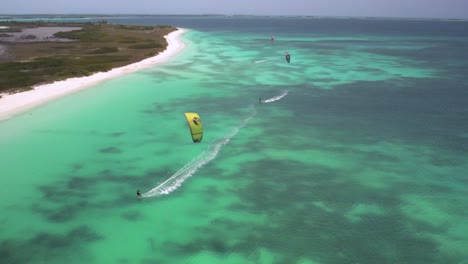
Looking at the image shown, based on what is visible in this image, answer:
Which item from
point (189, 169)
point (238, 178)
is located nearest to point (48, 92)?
point (189, 169)

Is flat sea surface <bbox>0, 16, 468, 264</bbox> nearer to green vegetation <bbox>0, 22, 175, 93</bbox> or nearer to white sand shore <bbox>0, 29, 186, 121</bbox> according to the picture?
white sand shore <bbox>0, 29, 186, 121</bbox>

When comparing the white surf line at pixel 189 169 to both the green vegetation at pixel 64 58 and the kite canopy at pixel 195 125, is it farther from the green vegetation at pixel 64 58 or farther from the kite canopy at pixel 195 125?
the green vegetation at pixel 64 58

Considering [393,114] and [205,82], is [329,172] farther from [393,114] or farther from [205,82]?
[205,82]

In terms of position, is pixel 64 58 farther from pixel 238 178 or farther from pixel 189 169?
pixel 238 178

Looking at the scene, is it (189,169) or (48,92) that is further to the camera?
(48,92)

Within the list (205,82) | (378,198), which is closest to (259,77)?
(205,82)

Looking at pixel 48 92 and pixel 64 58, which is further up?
pixel 64 58
